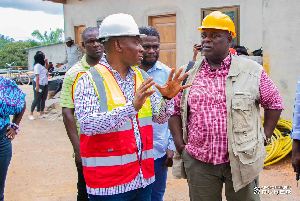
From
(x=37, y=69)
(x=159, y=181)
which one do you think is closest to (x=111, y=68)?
(x=159, y=181)

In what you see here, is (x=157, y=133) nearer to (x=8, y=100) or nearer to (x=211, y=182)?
(x=211, y=182)

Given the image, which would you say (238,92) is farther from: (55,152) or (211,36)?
(55,152)

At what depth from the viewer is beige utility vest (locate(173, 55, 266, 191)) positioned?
7.88 feet

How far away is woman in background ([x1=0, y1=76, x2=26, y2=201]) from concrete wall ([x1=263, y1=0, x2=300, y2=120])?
4548 mm

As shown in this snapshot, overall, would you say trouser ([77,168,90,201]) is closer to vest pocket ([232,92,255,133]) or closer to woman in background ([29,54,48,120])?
vest pocket ([232,92,255,133])

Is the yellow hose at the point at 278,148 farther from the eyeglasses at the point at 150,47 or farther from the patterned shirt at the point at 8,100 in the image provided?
the patterned shirt at the point at 8,100

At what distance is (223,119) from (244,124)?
6.5 inches

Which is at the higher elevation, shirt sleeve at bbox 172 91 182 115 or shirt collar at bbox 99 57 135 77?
shirt collar at bbox 99 57 135 77

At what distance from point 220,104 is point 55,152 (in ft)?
16.0

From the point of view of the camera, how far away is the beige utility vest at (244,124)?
2.40m

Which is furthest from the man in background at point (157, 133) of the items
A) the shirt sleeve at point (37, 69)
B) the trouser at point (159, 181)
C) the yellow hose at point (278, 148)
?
the shirt sleeve at point (37, 69)

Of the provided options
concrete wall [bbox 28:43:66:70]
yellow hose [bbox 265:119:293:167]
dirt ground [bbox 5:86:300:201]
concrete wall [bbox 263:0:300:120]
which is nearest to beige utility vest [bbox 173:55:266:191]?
dirt ground [bbox 5:86:300:201]

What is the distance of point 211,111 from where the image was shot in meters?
2.46

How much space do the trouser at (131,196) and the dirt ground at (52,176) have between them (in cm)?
208
